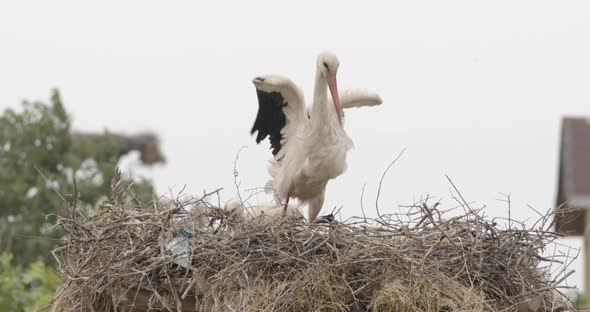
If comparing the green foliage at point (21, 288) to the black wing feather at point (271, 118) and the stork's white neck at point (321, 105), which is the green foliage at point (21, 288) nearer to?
the black wing feather at point (271, 118)

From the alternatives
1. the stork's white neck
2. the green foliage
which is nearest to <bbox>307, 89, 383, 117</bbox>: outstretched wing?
the stork's white neck

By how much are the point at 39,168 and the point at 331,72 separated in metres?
10.3

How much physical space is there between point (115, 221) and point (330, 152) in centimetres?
205

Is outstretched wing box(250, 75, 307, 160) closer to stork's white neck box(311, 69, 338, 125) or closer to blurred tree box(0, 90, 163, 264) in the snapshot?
stork's white neck box(311, 69, 338, 125)

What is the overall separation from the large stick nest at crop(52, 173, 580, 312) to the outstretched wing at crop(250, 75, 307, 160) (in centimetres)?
206

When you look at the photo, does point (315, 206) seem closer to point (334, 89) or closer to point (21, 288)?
point (334, 89)

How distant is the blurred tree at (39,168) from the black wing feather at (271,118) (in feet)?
26.1

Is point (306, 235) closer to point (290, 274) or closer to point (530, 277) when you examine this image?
point (290, 274)

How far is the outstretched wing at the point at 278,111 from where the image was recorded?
9.39 m

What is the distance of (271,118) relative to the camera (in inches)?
383

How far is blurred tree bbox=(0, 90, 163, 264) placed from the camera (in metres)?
17.9

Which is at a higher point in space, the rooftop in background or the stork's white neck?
the stork's white neck

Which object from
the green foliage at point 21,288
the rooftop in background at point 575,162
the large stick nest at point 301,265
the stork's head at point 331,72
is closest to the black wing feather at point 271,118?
the stork's head at point 331,72

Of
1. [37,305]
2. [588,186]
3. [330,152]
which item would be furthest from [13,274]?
[588,186]
